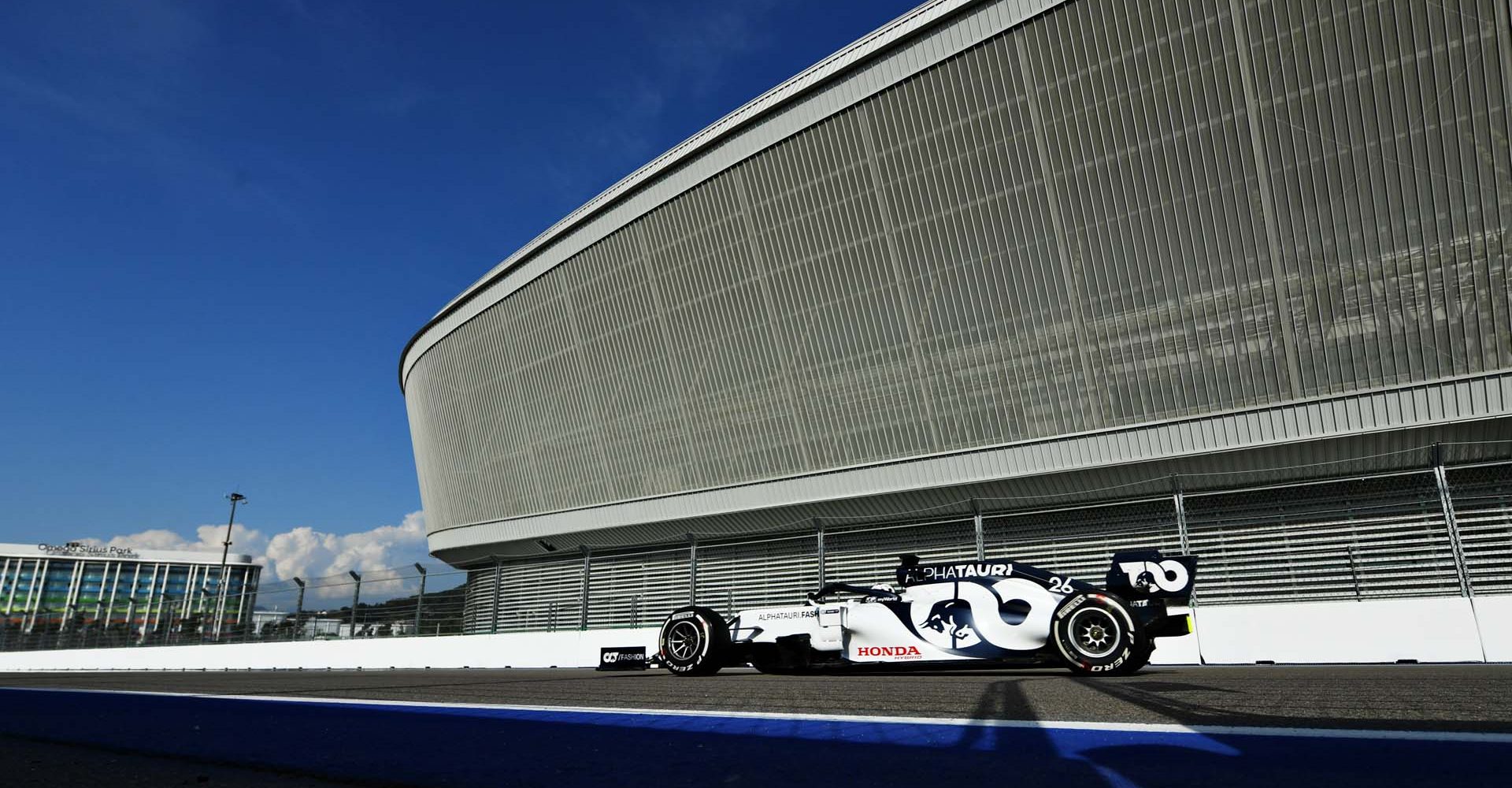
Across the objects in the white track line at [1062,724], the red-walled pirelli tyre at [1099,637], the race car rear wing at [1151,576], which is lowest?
the white track line at [1062,724]

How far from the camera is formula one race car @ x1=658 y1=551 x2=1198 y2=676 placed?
344 inches

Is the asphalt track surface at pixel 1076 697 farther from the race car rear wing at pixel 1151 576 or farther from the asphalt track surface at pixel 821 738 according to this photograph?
the race car rear wing at pixel 1151 576

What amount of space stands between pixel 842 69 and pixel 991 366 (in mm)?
7172

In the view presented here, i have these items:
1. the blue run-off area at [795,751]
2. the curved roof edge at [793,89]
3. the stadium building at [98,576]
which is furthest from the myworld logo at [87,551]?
the blue run-off area at [795,751]

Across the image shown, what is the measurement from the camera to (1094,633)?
8695 mm

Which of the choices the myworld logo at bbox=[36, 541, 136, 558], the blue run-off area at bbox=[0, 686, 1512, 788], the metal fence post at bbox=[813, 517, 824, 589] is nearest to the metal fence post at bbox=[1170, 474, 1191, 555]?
the metal fence post at bbox=[813, 517, 824, 589]

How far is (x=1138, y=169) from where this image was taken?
15.8 meters

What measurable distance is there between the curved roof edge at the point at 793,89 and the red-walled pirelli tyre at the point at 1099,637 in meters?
12.0

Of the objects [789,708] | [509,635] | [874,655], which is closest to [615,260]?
[509,635]

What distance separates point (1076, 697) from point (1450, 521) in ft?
39.2

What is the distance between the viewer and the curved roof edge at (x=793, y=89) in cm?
1667

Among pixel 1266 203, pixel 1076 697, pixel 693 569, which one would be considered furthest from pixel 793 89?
pixel 1076 697

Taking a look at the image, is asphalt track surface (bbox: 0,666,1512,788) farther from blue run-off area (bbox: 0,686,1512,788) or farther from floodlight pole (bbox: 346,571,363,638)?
floodlight pole (bbox: 346,571,363,638)

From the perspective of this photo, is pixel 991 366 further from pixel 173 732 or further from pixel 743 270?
pixel 173 732
